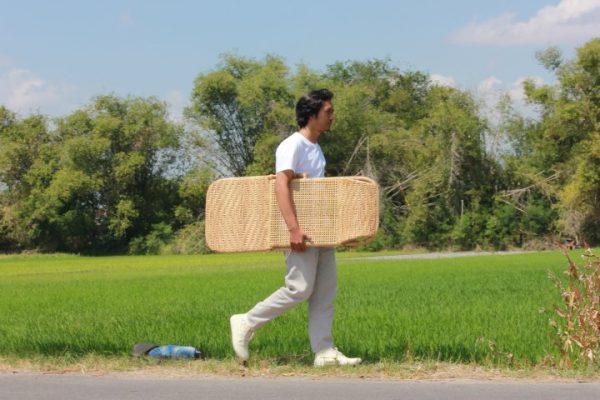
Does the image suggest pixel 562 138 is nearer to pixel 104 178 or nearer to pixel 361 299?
pixel 104 178

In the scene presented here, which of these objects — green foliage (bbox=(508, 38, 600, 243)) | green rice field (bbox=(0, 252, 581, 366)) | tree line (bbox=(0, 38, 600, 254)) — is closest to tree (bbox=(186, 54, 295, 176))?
tree line (bbox=(0, 38, 600, 254))

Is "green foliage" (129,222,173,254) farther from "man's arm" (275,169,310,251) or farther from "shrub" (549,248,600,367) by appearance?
"shrub" (549,248,600,367)

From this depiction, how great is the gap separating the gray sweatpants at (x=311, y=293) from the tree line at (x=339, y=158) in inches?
1694

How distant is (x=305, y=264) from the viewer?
6.61 meters

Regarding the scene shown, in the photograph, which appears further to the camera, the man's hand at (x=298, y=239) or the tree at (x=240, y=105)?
the tree at (x=240, y=105)

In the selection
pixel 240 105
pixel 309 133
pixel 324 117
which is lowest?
pixel 309 133

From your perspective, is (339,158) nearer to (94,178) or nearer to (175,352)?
(94,178)

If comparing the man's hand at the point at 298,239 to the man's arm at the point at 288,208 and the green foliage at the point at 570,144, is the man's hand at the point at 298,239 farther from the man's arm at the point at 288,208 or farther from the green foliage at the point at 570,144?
the green foliage at the point at 570,144

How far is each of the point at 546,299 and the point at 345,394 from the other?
861cm

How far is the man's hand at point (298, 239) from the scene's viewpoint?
6434 mm

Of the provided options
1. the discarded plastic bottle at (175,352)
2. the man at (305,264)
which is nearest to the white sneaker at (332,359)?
the man at (305,264)

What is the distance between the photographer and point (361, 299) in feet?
48.6

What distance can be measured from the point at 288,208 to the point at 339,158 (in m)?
51.1

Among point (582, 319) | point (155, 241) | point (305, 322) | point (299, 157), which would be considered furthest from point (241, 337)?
point (155, 241)
